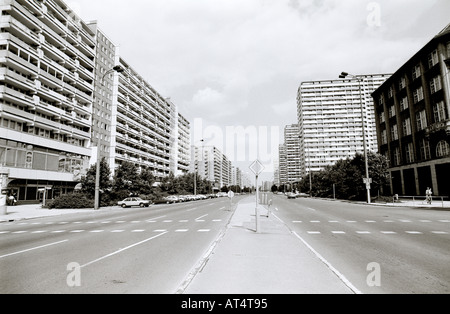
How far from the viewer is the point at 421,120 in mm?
42344

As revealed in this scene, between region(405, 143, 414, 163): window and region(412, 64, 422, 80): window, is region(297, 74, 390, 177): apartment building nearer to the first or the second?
region(405, 143, 414, 163): window

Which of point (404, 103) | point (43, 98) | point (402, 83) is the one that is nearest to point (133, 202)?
point (43, 98)

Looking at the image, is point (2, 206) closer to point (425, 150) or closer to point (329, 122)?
point (425, 150)

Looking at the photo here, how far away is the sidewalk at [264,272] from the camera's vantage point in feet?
15.1

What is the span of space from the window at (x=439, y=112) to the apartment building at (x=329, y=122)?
286ft

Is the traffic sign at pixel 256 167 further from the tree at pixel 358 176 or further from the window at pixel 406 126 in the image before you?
the window at pixel 406 126

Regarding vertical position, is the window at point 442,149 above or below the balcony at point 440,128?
below

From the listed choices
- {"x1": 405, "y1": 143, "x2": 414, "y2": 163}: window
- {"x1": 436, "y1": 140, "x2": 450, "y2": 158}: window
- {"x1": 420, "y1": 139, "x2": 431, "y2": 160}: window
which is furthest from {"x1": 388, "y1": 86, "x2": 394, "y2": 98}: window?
{"x1": 436, "y1": 140, "x2": 450, "y2": 158}: window

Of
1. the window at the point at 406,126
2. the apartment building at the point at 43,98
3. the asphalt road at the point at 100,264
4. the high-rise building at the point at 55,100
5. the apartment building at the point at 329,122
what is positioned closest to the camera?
the asphalt road at the point at 100,264

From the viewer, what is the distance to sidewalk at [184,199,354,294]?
4598 mm

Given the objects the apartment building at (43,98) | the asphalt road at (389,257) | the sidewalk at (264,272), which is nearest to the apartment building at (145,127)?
the apartment building at (43,98)

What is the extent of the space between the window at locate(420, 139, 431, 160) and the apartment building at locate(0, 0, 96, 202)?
184 feet

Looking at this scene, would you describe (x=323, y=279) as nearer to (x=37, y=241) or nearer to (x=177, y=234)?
(x=177, y=234)

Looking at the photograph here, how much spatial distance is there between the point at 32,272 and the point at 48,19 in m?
51.7
